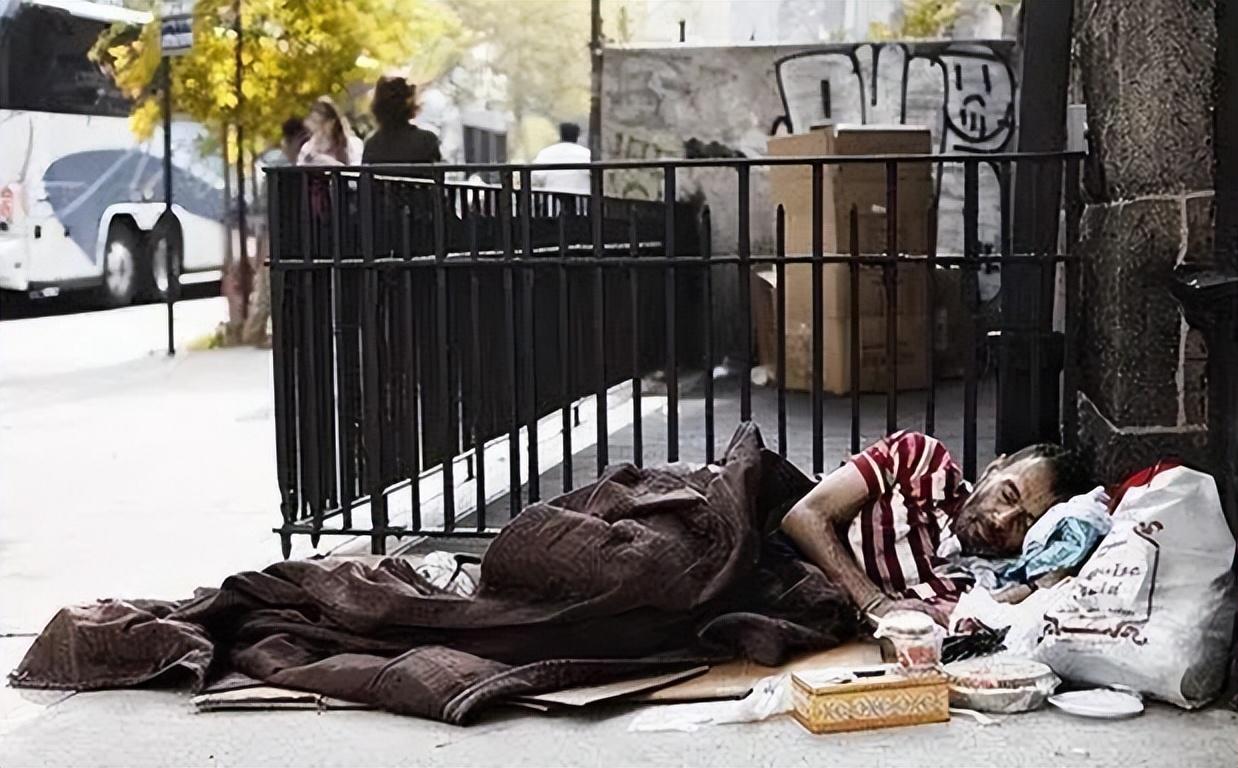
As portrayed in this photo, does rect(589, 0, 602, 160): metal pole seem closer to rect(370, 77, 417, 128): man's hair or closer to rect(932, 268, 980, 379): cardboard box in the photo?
rect(932, 268, 980, 379): cardboard box

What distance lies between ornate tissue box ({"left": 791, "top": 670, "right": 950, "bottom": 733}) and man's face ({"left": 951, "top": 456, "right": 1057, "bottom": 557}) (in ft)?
3.12

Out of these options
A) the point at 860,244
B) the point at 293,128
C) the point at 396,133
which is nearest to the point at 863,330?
the point at 860,244

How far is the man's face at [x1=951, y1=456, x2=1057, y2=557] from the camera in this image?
183 inches

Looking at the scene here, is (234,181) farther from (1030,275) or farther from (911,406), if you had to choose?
(1030,275)

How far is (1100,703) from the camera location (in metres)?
3.82

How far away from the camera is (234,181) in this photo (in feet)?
43.0

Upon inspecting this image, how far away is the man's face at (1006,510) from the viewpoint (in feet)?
15.2

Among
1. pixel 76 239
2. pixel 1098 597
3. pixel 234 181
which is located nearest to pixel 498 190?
pixel 1098 597

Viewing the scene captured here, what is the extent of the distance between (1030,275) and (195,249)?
902 cm

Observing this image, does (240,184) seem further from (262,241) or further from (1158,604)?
(1158,604)

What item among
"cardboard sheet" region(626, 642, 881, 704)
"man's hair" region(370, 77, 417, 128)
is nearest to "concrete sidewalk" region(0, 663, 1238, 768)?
"cardboard sheet" region(626, 642, 881, 704)

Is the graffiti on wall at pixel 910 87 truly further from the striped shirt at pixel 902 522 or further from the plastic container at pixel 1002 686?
the plastic container at pixel 1002 686

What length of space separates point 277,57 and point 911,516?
982 cm

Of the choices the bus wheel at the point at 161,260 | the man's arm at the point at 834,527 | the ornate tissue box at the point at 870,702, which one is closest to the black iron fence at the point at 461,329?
the man's arm at the point at 834,527
